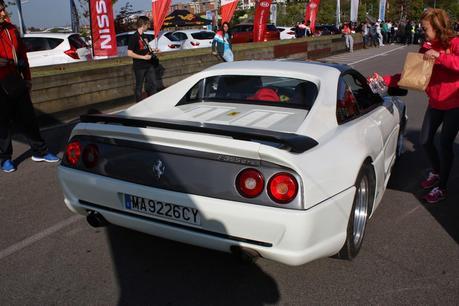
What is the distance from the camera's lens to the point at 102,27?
12.1 meters

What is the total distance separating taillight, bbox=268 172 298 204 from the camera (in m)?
2.55

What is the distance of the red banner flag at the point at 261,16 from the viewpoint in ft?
68.5

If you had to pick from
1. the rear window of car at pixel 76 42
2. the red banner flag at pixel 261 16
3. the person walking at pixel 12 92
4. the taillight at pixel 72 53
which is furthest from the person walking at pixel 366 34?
the person walking at pixel 12 92

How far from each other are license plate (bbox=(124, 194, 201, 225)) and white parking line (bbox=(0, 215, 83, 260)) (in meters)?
1.10

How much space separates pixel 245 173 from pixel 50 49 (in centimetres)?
1070

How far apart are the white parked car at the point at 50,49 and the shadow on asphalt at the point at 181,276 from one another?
31.0 feet

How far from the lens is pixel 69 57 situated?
11859 mm

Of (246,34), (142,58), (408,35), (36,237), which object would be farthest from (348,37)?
(36,237)

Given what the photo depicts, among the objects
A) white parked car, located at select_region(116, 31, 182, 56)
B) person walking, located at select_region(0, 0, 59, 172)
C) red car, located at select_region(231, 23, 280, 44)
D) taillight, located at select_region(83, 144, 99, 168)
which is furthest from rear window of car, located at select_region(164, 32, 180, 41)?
taillight, located at select_region(83, 144, 99, 168)

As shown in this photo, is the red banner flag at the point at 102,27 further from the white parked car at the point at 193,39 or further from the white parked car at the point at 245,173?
the white parked car at the point at 245,173

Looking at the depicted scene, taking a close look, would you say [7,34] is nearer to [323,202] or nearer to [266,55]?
[323,202]

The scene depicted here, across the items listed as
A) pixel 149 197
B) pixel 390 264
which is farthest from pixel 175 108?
pixel 390 264

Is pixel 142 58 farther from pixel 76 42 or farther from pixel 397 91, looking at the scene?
pixel 397 91

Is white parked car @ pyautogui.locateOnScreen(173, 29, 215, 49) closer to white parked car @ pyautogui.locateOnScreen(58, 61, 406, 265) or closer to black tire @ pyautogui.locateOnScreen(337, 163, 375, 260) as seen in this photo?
white parked car @ pyautogui.locateOnScreen(58, 61, 406, 265)
